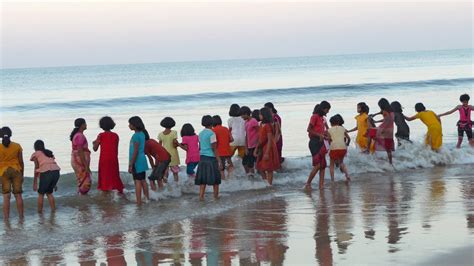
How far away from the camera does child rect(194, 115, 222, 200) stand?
1349 centimetres

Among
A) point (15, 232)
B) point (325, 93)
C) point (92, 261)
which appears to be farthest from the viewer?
point (325, 93)

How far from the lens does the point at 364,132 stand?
17.2 m

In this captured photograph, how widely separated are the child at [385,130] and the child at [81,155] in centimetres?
610

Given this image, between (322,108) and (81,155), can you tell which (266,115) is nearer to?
(322,108)

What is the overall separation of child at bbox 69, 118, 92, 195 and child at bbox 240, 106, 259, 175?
3180 millimetres

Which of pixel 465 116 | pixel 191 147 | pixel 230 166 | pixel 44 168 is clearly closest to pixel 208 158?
pixel 191 147

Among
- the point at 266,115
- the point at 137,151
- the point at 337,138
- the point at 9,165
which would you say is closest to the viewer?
the point at 9,165

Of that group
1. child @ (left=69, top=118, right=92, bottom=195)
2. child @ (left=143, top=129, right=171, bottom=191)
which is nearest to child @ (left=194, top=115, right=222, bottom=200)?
child @ (left=143, top=129, right=171, bottom=191)

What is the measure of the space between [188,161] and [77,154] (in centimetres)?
225

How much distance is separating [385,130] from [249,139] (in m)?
3.06

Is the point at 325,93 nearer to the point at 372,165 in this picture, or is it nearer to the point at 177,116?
the point at 177,116

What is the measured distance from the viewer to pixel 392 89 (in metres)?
55.2

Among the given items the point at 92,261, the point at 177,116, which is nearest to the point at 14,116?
the point at 177,116

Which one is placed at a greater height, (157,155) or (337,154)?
(157,155)
